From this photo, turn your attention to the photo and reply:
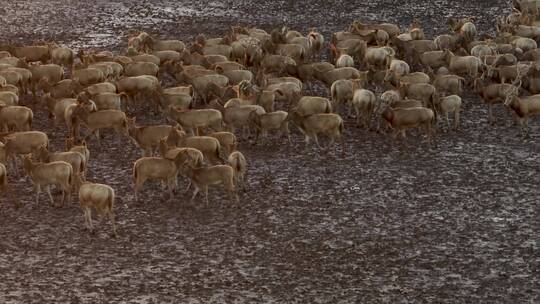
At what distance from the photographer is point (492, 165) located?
13.7m

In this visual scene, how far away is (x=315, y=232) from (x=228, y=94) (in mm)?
4892

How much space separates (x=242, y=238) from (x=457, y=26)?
36.1 feet

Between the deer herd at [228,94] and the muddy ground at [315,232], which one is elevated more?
the deer herd at [228,94]

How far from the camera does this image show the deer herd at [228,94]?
12.4m

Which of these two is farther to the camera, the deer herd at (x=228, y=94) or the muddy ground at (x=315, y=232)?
the deer herd at (x=228, y=94)

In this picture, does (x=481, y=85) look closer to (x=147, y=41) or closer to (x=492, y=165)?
(x=492, y=165)

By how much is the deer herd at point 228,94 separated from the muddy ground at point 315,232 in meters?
0.36

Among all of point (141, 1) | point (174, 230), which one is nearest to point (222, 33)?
point (141, 1)

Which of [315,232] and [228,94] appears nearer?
[315,232]

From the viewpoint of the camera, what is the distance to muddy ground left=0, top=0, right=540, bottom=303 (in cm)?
1003

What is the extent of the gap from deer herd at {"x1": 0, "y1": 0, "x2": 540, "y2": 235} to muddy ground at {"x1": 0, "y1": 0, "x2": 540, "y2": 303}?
0.36 m

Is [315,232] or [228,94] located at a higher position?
[228,94]

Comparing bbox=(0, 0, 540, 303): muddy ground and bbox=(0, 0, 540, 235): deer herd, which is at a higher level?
bbox=(0, 0, 540, 235): deer herd

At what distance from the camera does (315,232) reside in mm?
11469
